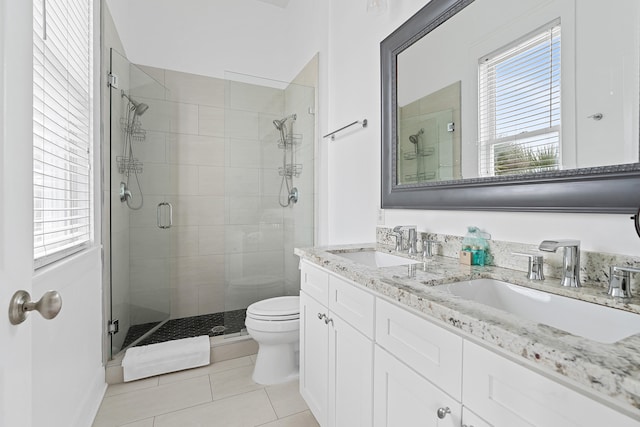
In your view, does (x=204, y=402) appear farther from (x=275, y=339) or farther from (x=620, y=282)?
(x=620, y=282)

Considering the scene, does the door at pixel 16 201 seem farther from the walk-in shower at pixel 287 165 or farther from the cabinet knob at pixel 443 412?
the walk-in shower at pixel 287 165

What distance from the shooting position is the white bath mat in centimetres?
198

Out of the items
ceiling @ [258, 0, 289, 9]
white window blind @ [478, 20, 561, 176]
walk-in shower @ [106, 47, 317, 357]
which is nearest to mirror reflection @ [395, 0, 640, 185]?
white window blind @ [478, 20, 561, 176]

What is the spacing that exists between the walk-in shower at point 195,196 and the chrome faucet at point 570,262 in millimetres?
1924

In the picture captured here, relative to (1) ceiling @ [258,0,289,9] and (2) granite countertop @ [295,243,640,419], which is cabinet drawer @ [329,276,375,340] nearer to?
(2) granite countertop @ [295,243,640,419]

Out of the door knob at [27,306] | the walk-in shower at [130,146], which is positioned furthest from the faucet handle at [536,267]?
the walk-in shower at [130,146]

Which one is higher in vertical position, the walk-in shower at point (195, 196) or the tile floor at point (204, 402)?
the walk-in shower at point (195, 196)

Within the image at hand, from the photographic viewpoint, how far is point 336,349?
1297mm

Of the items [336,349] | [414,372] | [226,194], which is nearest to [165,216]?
[226,194]

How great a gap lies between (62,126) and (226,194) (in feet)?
4.35

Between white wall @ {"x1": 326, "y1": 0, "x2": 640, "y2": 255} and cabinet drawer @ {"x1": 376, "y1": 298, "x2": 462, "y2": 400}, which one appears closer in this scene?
cabinet drawer @ {"x1": 376, "y1": 298, "x2": 462, "y2": 400}

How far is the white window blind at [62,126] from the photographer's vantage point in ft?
3.56

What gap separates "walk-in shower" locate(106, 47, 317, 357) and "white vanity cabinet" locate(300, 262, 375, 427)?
0.99 meters

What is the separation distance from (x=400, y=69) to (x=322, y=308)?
1346 mm
